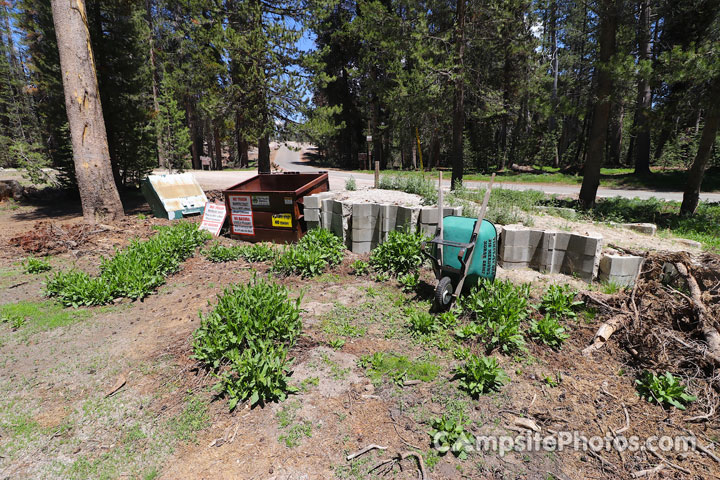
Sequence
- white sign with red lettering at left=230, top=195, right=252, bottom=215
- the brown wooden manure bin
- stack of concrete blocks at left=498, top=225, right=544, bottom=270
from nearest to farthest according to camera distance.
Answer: stack of concrete blocks at left=498, top=225, right=544, bottom=270 < the brown wooden manure bin < white sign with red lettering at left=230, top=195, right=252, bottom=215

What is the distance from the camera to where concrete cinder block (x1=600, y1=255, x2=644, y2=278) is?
448 cm

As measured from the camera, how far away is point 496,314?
3721 millimetres

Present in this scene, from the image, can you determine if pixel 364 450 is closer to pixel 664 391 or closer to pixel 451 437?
pixel 451 437

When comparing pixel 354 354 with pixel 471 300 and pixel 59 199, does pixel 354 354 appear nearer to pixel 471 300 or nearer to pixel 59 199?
pixel 471 300

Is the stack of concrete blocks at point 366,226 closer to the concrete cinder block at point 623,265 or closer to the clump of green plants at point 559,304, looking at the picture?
the clump of green plants at point 559,304

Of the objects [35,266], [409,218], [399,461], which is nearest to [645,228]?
[409,218]

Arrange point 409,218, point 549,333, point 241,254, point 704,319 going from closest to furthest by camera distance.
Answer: point 704,319, point 549,333, point 409,218, point 241,254

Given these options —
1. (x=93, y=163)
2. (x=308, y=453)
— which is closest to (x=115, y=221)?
(x=93, y=163)

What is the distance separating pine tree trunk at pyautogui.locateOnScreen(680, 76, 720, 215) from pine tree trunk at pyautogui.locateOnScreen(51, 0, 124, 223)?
14232mm

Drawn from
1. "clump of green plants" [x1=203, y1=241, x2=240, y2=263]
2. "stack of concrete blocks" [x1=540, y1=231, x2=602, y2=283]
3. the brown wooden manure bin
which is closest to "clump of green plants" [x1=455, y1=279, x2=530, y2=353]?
"stack of concrete blocks" [x1=540, y1=231, x2=602, y2=283]

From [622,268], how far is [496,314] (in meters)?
2.18

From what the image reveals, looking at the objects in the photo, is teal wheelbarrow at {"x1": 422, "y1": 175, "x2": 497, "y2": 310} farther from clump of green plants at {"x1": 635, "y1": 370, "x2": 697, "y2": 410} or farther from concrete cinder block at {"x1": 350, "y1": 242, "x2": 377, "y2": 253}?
concrete cinder block at {"x1": 350, "y1": 242, "x2": 377, "y2": 253}

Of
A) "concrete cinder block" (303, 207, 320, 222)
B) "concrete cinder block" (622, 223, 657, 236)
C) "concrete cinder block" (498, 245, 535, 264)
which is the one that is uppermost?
"concrete cinder block" (303, 207, 320, 222)

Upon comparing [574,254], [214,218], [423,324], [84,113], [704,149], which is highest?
[84,113]
